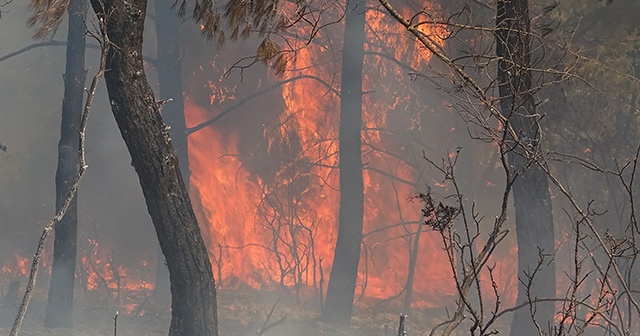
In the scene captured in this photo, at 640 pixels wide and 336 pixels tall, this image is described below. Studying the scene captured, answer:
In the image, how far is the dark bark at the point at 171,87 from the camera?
1622 centimetres

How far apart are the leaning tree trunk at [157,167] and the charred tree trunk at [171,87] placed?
9.29 metres

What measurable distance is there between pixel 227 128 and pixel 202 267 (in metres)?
14.3

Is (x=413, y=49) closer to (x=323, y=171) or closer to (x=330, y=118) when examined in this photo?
(x=330, y=118)

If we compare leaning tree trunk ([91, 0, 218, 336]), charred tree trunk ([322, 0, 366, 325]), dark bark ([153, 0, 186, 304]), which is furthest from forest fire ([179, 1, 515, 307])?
leaning tree trunk ([91, 0, 218, 336])

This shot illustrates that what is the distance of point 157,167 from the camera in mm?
6738

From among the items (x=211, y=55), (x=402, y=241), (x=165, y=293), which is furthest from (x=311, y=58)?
(x=165, y=293)

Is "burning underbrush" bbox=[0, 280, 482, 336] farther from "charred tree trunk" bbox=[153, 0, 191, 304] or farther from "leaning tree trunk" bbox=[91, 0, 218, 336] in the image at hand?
"leaning tree trunk" bbox=[91, 0, 218, 336]

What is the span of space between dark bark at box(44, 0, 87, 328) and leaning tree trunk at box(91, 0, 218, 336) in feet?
19.8

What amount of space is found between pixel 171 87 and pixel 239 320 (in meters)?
Answer: 5.85

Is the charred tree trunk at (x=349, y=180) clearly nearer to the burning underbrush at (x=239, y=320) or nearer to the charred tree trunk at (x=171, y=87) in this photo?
the burning underbrush at (x=239, y=320)

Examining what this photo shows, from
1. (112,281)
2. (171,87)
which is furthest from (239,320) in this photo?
(171,87)

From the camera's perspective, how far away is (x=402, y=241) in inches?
837

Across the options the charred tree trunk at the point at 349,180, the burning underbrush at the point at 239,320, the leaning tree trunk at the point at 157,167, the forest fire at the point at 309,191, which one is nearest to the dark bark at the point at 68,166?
the burning underbrush at the point at 239,320

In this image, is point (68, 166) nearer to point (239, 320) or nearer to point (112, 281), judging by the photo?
point (239, 320)
